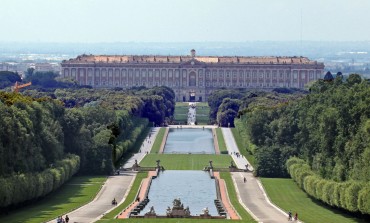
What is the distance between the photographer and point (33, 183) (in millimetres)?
65875

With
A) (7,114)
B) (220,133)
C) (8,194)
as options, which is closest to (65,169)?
(7,114)

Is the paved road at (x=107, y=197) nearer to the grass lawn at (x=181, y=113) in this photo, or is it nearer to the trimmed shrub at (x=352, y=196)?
the trimmed shrub at (x=352, y=196)

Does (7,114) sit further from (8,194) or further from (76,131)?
(76,131)

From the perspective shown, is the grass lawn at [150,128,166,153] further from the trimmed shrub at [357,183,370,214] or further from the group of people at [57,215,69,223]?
the group of people at [57,215,69,223]

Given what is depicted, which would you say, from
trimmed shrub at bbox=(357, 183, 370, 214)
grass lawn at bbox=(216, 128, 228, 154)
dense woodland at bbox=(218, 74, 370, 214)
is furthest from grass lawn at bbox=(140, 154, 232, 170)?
trimmed shrub at bbox=(357, 183, 370, 214)

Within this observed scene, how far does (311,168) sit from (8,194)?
22521 millimetres

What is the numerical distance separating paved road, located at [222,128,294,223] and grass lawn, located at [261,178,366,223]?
0.51 meters

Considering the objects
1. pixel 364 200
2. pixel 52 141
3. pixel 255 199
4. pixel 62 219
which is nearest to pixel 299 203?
pixel 255 199

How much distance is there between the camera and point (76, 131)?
281 feet

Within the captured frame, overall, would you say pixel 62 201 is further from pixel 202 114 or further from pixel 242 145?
pixel 202 114

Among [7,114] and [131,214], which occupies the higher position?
[7,114]

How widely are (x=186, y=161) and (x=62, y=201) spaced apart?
90.9 feet

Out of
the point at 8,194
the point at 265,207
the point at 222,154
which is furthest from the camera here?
the point at 222,154

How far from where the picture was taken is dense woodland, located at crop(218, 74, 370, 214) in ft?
208
